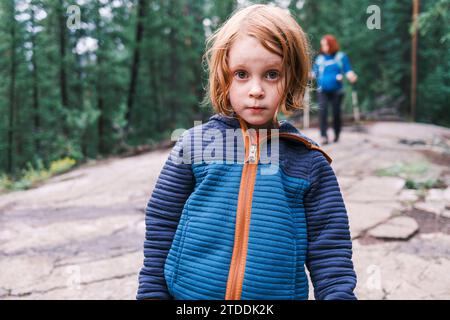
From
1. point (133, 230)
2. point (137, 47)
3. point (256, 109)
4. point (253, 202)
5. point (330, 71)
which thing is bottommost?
point (133, 230)

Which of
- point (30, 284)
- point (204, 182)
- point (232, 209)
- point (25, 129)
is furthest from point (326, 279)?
point (25, 129)

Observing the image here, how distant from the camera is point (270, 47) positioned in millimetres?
1278

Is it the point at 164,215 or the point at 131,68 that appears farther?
the point at 131,68

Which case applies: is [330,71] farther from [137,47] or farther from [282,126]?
[137,47]

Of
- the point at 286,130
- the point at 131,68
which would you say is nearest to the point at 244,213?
the point at 286,130

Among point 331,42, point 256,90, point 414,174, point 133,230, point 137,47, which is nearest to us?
point 256,90

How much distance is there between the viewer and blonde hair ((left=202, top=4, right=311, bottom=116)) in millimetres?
1288

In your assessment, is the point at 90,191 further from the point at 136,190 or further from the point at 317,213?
the point at 317,213

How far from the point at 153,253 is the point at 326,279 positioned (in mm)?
569

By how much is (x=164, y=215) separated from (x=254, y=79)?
1.79 ft

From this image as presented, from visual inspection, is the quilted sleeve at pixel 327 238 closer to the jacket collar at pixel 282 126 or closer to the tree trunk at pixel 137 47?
the jacket collar at pixel 282 126

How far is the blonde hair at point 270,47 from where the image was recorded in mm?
1288

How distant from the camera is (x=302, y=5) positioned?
17.2m

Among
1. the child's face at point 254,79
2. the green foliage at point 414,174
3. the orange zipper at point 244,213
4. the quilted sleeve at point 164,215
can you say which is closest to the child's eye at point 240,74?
the child's face at point 254,79
